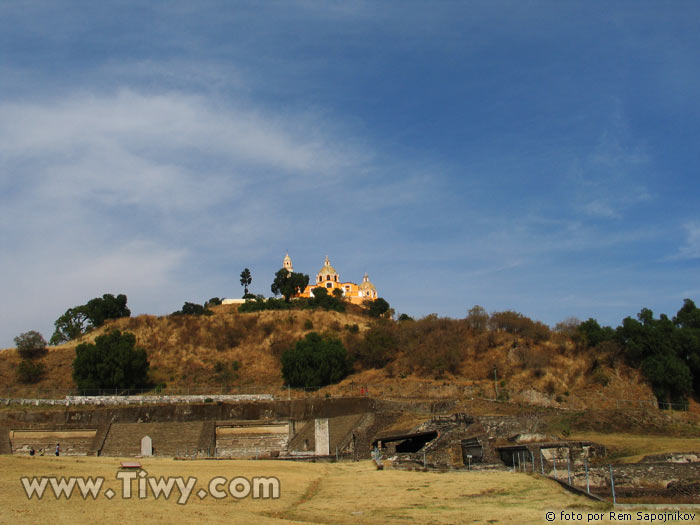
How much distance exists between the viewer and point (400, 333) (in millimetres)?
66750

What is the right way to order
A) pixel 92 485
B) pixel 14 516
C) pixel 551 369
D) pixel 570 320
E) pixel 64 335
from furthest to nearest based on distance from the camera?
1. pixel 64 335
2. pixel 570 320
3. pixel 551 369
4. pixel 92 485
5. pixel 14 516

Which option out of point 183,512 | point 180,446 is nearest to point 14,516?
point 183,512

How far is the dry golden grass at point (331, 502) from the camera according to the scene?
686 inches

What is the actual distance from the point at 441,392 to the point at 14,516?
38.0 metres

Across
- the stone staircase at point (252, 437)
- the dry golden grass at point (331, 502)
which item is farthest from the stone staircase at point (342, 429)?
the dry golden grass at point (331, 502)

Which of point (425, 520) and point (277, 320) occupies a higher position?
point (277, 320)

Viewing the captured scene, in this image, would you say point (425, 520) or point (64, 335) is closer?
point (425, 520)

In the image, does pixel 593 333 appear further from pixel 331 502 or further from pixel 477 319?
pixel 331 502

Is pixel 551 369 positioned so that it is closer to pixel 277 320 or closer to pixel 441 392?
pixel 441 392

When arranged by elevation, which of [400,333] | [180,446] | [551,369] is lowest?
[180,446]

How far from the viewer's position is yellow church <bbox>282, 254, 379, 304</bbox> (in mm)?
118338

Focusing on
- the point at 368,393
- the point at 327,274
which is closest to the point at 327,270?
the point at 327,274

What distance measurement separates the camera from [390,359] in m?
63.8

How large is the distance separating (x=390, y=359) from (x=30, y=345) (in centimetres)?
4034
